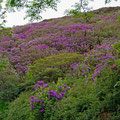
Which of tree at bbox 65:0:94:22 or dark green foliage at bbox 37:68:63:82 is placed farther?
dark green foliage at bbox 37:68:63:82

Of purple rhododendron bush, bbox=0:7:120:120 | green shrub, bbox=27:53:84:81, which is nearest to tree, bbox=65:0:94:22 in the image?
purple rhododendron bush, bbox=0:7:120:120

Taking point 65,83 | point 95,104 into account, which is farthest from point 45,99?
point 95,104

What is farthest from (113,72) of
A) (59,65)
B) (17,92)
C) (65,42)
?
→ (65,42)

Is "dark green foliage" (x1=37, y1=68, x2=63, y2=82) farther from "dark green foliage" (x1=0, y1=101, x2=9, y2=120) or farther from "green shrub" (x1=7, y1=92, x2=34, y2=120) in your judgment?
"dark green foliage" (x1=0, y1=101, x2=9, y2=120)

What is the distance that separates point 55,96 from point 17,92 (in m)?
2.99

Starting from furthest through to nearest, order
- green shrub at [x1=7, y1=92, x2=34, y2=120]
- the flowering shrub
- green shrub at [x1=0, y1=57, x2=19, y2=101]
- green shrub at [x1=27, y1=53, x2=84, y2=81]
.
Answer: green shrub at [x1=27, y1=53, x2=84, y2=81] → green shrub at [x1=0, y1=57, x2=19, y2=101] → green shrub at [x1=7, y1=92, x2=34, y2=120] → the flowering shrub

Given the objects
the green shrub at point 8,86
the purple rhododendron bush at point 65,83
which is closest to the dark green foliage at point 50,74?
the purple rhododendron bush at point 65,83

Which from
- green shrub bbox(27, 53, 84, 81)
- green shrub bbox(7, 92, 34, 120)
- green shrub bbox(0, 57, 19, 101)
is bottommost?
green shrub bbox(7, 92, 34, 120)

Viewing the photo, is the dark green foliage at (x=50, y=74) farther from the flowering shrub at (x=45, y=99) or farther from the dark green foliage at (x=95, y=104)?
the dark green foliage at (x=95, y=104)

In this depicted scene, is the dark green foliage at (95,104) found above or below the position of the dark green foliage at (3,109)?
above

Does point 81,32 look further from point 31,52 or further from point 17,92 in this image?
point 17,92

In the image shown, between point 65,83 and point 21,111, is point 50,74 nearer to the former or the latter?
point 65,83

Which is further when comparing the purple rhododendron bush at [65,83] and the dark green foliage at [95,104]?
the purple rhododendron bush at [65,83]

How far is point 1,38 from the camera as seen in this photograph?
59.7 ft
